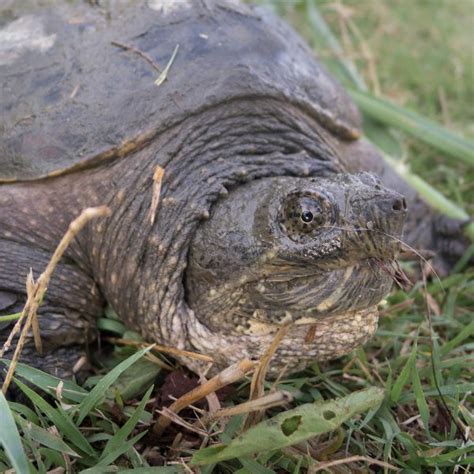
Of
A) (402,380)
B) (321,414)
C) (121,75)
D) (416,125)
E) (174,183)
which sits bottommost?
(416,125)

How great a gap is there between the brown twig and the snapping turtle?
0.85 feet

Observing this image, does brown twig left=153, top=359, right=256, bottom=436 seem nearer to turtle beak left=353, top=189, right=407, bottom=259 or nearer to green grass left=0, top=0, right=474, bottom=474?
green grass left=0, top=0, right=474, bottom=474

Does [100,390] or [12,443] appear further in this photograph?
[100,390]

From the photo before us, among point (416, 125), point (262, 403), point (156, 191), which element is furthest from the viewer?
point (416, 125)

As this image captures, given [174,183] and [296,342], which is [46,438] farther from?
[174,183]

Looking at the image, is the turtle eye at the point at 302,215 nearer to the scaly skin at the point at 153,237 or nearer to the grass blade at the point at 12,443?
the scaly skin at the point at 153,237

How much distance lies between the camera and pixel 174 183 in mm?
2070

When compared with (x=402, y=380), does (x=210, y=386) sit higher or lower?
higher

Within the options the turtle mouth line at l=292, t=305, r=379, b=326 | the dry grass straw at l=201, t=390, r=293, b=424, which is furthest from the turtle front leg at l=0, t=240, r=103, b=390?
the turtle mouth line at l=292, t=305, r=379, b=326

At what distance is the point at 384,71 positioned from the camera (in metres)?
4.52

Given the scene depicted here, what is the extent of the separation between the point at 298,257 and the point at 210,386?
0.43m

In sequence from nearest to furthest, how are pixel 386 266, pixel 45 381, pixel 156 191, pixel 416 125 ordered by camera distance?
pixel 386 266, pixel 45 381, pixel 156 191, pixel 416 125

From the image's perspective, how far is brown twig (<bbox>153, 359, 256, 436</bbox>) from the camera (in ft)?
5.17

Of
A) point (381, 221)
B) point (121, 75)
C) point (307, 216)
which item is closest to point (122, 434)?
point (307, 216)
